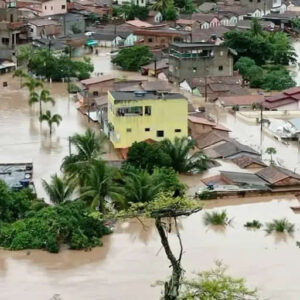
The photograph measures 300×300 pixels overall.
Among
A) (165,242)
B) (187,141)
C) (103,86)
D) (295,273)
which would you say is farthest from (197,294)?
(103,86)

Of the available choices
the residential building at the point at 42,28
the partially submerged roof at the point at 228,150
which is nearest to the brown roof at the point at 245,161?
the partially submerged roof at the point at 228,150

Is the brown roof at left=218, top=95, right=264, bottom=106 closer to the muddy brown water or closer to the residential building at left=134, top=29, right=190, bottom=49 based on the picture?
the muddy brown water

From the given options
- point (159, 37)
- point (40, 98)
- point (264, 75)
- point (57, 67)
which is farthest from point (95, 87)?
point (159, 37)

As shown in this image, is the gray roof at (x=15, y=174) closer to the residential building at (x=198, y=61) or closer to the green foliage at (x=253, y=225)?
the green foliage at (x=253, y=225)

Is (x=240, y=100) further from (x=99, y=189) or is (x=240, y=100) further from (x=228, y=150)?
(x=99, y=189)

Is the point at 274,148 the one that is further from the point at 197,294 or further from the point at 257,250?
the point at 197,294

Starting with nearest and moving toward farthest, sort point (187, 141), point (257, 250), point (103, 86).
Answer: point (257, 250) < point (187, 141) < point (103, 86)
